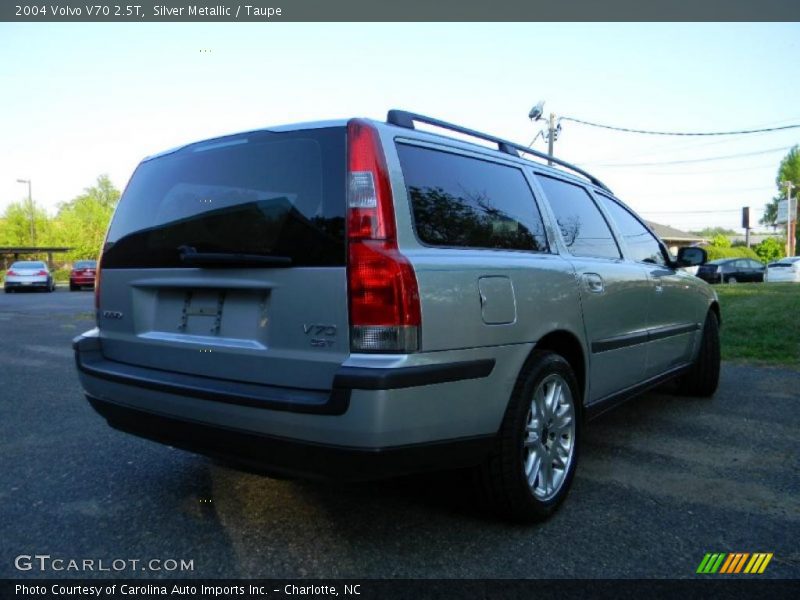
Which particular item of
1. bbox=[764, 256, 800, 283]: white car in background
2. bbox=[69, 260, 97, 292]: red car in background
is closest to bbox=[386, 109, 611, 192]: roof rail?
bbox=[69, 260, 97, 292]: red car in background

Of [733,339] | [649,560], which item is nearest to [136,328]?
[649,560]

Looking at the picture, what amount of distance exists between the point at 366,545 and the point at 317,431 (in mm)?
673

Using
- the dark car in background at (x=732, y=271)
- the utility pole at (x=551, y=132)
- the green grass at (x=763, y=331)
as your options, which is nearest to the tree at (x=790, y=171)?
the dark car in background at (x=732, y=271)

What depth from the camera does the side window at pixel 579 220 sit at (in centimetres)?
343

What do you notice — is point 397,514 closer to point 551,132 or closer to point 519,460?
point 519,460

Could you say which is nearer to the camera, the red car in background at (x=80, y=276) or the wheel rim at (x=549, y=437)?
the wheel rim at (x=549, y=437)

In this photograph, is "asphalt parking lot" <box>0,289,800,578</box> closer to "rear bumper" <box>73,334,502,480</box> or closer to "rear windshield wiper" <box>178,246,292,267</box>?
"rear bumper" <box>73,334,502,480</box>

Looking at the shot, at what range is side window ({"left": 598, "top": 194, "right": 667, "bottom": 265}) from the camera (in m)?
4.21

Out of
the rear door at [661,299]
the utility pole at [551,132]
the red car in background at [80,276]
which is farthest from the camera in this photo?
the red car in background at [80,276]

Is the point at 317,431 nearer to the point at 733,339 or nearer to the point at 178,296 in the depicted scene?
the point at 178,296

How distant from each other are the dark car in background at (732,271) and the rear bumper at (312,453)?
30527mm

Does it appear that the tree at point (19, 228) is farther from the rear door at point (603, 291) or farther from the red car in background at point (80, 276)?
the rear door at point (603, 291)

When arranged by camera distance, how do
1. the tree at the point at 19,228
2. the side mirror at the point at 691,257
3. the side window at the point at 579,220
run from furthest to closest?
1. the tree at the point at 19,228
2. the side mirror at the point at 691,257
3. the side window at the point at 579,220

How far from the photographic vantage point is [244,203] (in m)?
2.50
